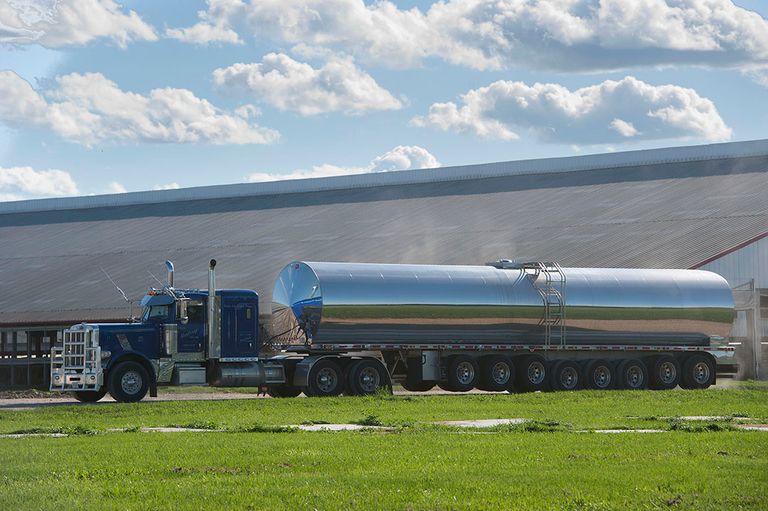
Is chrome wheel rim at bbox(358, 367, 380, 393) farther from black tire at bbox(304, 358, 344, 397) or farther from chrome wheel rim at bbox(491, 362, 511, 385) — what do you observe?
chrome wheel rim at bbox(491, 362, 511, 385)

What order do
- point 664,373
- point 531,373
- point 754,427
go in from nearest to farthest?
point 754,427, point 531,373, point 664,373

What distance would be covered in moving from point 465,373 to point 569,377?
13.3 feet

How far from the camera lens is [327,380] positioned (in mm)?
40906

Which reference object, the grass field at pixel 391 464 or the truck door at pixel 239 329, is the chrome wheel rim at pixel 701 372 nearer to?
the grass field at pixel 391 464

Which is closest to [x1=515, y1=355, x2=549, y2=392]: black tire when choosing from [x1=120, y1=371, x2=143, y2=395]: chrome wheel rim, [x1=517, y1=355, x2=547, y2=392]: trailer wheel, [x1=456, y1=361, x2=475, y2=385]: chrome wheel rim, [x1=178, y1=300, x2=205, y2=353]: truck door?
[x1=517, y1=355, x2=547, y2=392]: trailer wheel

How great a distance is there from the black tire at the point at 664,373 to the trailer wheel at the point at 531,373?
4455 millimetres

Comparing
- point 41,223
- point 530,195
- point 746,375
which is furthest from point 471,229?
point 41,223

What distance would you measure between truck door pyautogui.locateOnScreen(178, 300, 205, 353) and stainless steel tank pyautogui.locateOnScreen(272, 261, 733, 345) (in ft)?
9.02

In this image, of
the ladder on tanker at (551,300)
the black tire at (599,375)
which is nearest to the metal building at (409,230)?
the black tire at (599,375)

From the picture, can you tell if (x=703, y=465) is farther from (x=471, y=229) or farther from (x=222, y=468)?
(x=471, y=229)

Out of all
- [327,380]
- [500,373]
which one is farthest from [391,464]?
[500,373]

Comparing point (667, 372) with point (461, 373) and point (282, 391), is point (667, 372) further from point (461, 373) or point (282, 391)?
point (282, 391)

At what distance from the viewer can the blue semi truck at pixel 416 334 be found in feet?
131

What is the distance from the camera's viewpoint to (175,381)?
39875 mm
